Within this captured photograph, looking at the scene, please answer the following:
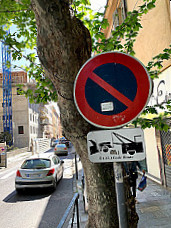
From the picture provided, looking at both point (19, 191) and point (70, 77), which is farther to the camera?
point (19, 191)

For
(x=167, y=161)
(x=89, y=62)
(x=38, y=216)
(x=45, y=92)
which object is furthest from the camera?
(x=167, y=161)

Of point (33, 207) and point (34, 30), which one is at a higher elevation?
point (34, 30)

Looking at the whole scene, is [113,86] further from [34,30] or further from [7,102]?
[7,102]

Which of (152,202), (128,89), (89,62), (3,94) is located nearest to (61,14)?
(89,62)

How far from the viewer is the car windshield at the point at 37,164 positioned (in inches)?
337

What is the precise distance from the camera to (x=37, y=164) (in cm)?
866

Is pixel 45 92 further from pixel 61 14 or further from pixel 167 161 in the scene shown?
pixel 167 161

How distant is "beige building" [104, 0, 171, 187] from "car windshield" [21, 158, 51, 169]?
477 centimetres

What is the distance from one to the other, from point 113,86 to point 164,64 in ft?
18.2

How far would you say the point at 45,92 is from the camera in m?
4.38

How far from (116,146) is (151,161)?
27.4 feet

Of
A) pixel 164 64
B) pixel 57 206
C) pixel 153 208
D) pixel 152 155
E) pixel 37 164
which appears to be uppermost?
pixel 164 64

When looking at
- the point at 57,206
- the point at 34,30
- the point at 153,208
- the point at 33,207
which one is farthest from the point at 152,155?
the point at 34,30

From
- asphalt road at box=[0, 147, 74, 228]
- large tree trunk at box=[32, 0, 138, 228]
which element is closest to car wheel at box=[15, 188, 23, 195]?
asphalt road at box=[0, 147, 74, 228]
